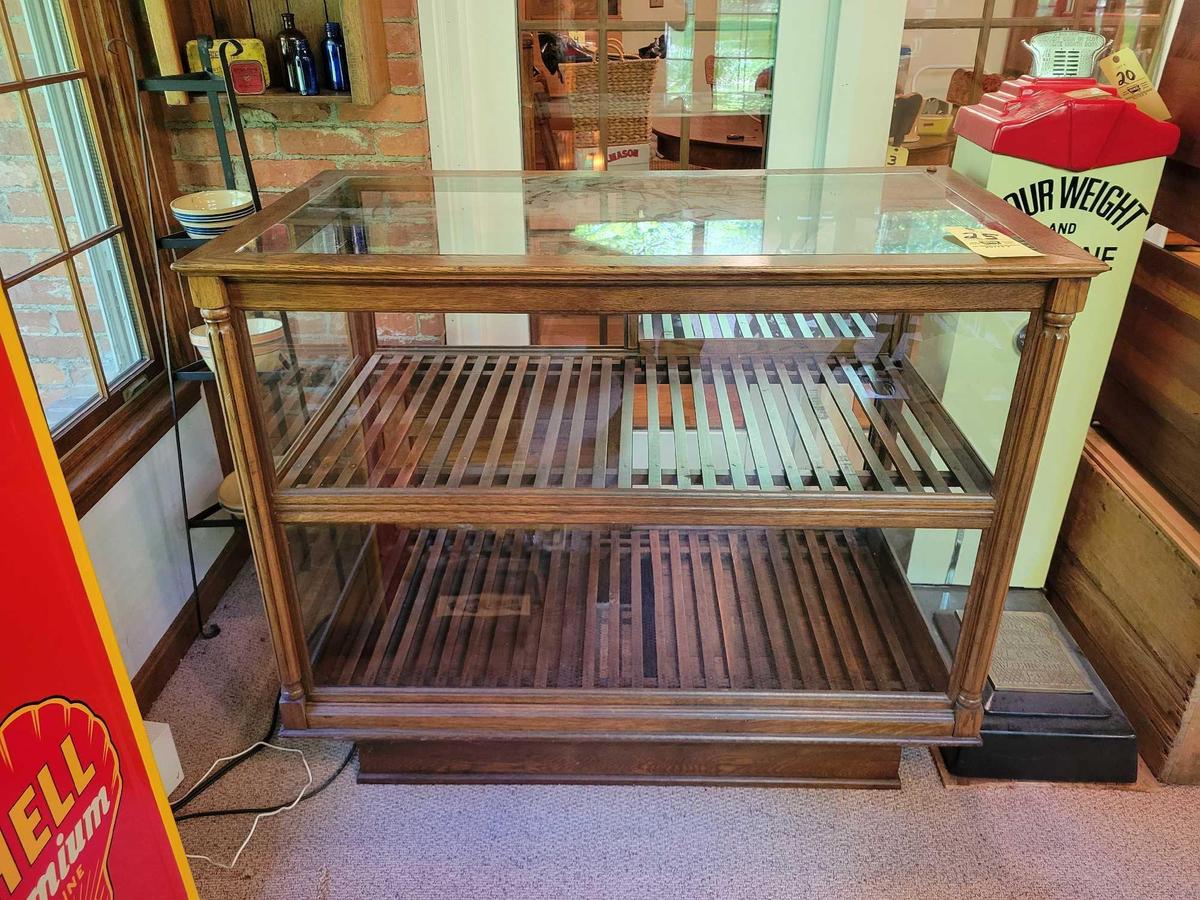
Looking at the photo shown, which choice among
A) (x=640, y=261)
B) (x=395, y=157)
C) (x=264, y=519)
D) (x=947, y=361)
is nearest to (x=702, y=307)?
(x=640, y=261)

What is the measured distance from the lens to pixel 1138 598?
175 centimetres

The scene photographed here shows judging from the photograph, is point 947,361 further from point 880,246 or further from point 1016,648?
point 1016,648

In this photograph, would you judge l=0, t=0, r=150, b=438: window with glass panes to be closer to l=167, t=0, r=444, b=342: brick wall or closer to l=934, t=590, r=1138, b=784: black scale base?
l=167, t=0, r=444, b=342: brick wall

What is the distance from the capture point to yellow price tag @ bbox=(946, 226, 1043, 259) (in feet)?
3.95

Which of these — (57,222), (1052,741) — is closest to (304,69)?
(57,222)

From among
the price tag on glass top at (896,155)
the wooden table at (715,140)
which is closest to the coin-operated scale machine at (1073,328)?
the price tag on glass top at (896,155)

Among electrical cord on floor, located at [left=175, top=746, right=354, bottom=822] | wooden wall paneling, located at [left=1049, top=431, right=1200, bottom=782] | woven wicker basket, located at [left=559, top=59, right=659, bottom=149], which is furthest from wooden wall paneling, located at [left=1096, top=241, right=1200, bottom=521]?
→ electrical cord on floor, located at [left=175, top=746, right=354, bottom=822]

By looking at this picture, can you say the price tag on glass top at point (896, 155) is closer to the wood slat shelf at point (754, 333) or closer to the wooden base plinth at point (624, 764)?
the wood slat shelf at point (754, 333)

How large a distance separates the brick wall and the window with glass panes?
0.73 feet

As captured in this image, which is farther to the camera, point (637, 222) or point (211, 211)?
point (211, 211)

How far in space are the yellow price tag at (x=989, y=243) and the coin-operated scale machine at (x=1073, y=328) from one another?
0.53ft

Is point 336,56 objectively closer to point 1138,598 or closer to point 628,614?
point 628,614

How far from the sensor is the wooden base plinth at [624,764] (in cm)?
166

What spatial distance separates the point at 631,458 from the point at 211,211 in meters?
1.00
